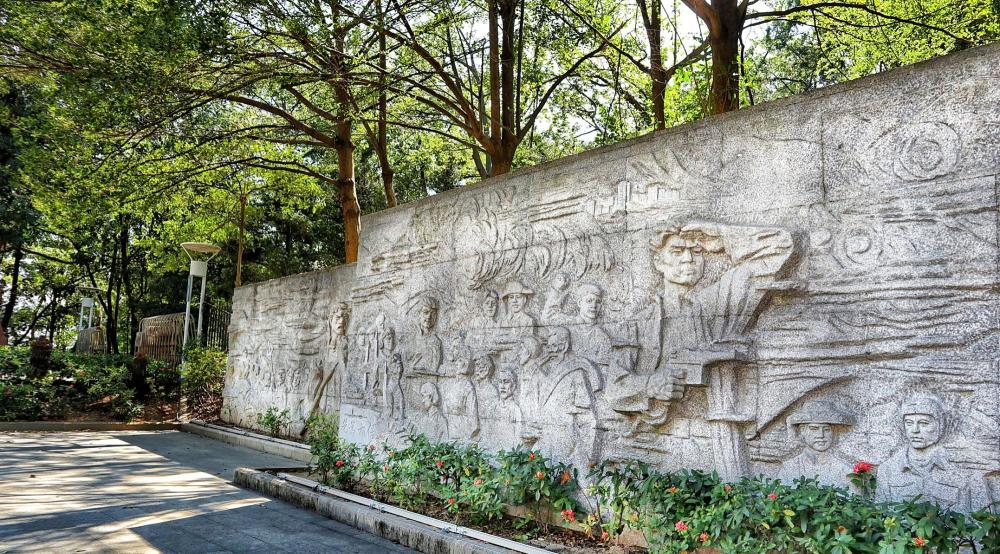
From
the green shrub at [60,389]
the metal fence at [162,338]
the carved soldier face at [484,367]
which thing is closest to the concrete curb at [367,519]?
the carved soldier face at [484,367]

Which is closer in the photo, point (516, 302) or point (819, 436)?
point (819, 436)

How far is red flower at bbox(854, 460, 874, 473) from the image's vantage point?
3.68 m

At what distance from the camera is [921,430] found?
359 cm

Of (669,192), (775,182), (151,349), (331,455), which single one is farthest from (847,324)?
(151,349)

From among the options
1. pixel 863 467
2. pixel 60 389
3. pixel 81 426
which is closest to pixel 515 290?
pixel 863 467

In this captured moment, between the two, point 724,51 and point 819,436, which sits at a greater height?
point 724,51

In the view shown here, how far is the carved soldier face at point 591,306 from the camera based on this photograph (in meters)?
5.22

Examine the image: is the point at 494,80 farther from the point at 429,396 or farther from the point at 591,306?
the point at 591,306

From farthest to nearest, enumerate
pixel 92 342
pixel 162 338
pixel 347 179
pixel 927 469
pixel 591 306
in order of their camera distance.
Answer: pixel 92 342 → pixel 162 338 → pixel 347 179 → pixel 591 306 → pixel 927 469

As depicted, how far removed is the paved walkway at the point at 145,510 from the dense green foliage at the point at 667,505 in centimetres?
66

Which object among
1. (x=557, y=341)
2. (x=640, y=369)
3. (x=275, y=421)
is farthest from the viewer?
(x=275, y=421)

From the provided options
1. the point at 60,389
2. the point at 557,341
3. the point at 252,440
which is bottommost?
the point at 252,440

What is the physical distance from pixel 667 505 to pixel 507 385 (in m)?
1.95

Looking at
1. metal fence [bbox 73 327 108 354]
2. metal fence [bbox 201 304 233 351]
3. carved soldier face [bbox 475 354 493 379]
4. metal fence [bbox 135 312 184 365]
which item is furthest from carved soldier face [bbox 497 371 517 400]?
metal fence [bbox 73 327 108 354]
